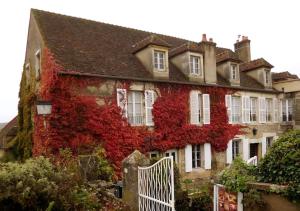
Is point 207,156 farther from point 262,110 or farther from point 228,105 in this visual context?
point 262,110

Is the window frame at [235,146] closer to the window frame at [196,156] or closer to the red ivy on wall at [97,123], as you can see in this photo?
the window frame at [196,156]

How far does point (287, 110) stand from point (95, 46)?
48.9 feet

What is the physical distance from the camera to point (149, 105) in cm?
1468

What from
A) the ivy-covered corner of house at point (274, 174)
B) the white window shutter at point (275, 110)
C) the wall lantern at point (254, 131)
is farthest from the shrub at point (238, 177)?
the white window shutter at point (275, 110)

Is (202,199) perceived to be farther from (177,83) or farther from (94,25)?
(94,25)

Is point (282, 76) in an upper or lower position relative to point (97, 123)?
upper

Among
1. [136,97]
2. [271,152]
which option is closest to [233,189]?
[271,152]

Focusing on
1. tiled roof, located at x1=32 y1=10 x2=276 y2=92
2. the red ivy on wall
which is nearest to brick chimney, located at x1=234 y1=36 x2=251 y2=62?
tiled roof, located at x1=32 y1=10 x2=276 y2=92

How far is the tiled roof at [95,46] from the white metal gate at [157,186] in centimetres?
708

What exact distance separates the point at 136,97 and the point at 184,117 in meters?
3.00

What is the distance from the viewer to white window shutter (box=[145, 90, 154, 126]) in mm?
14562

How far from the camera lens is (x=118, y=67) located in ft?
47.4

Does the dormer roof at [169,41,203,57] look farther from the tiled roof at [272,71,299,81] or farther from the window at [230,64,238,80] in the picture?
the tiled roof at [272,71,299,81]

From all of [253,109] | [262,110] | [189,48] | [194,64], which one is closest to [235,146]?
[253,109]
